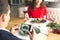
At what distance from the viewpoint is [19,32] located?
2264mm

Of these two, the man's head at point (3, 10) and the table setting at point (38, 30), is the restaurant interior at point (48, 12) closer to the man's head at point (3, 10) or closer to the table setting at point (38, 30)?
the table setting at point (38, 30)

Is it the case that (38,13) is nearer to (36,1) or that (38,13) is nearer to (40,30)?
(36,1)

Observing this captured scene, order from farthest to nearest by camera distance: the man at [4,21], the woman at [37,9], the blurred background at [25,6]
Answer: the blurred background at [25,6] → the woman at [37,9] → the man at [4,21]

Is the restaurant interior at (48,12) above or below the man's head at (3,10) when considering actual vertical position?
below

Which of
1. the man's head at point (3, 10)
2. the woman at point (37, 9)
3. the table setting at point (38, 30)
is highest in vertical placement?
the man's head at point (3, 10)

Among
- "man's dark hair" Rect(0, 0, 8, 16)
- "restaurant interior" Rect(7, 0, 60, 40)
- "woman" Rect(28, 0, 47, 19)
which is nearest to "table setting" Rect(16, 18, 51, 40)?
"restaurant interior" Rect(7, 0, 60, 40)

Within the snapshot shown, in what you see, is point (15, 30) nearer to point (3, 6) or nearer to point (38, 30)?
point (38, 30)

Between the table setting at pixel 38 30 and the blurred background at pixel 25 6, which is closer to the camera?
the table setting at pixel 38 30

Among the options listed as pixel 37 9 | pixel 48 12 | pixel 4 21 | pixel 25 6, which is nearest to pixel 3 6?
pixel 4 21

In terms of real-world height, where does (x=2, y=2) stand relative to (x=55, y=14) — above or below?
above

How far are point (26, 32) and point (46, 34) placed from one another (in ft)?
0.91

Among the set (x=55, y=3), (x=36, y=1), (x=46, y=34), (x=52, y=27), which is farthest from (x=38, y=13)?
(x=55, y=3)

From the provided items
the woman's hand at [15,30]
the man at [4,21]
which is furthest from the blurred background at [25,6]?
the man at [4,21]

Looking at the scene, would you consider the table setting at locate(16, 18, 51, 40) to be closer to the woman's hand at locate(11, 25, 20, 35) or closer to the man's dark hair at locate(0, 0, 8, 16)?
the woman's hand at locate(11, 25, 20, 35)
